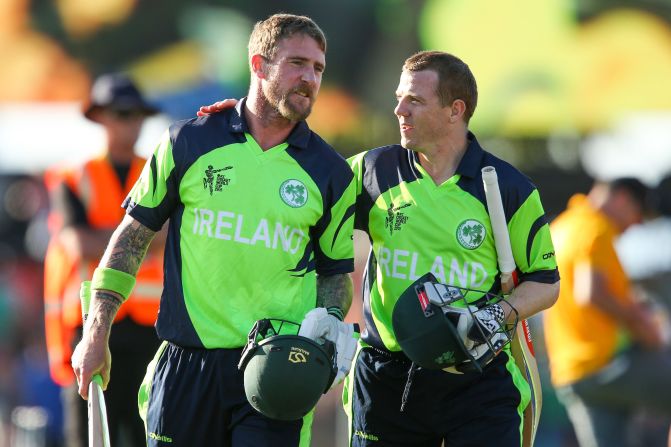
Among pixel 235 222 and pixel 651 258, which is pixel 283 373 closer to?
pixel 235 222

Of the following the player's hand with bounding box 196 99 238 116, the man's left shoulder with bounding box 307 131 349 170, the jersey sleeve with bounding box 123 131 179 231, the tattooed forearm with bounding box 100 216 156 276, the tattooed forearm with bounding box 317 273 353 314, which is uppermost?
the player's hand with bounding box 196 99 238 116

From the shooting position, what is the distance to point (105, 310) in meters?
5.34

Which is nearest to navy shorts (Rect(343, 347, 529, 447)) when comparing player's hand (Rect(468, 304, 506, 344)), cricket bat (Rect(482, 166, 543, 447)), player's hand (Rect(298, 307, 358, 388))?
cricket bat (Rect(482, 166, 543, 447))

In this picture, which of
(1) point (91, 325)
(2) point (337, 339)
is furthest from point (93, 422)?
(2) point (337, 339)

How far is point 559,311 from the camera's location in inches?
362

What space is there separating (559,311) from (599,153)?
5816 mm

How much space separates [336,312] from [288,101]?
2.88ft

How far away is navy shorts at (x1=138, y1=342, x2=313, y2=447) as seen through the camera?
526 cm

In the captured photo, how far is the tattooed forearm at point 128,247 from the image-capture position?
5.39m

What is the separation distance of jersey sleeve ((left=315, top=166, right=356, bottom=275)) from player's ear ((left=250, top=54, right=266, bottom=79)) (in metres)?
0.53

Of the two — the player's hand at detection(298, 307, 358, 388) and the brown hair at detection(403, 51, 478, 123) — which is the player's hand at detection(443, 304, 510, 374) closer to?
the player's hand at detection(298, 307, 358, 388)

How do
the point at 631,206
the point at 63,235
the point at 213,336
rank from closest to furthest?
the point at 213,336 < the point at 63,235 < the point at 631,206

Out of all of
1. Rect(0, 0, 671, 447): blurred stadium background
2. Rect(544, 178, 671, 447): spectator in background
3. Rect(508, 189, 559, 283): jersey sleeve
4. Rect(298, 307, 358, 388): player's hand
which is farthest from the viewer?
Rect(0, 0, 671, 447): blurred stadium background

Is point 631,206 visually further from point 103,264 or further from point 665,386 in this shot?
point 103,264
